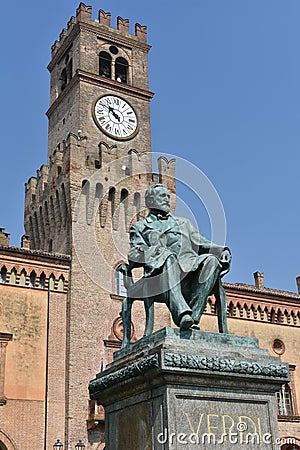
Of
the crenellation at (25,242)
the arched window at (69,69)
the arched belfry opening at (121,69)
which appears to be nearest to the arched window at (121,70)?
the arched belfry opening at (121,69)

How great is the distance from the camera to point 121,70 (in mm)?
37625

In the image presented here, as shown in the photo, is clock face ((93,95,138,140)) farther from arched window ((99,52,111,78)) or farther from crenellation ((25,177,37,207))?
crenellation ((25,177,37,207))

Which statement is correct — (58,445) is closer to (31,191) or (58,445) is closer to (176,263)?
(31,191)

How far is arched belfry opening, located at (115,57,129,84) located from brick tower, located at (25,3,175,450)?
0.07m

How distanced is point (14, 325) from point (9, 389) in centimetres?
260

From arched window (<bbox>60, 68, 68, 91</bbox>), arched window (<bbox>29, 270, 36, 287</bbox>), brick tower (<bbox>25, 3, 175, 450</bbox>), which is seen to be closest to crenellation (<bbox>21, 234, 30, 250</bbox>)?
brick tower (<bbox>25, 3, 175, 450</bbox>)

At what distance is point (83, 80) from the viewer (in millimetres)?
34844

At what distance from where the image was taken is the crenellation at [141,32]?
129 feet

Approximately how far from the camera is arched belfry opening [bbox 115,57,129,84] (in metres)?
37.3

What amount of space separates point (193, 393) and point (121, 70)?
33388mm

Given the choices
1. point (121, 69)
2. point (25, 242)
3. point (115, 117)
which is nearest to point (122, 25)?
point (121, 69)

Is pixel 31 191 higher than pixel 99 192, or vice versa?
pixel 31 191

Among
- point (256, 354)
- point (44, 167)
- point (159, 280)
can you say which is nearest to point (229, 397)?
point (256, 354)

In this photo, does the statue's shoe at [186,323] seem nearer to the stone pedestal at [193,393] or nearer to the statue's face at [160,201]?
the stone pedestal at [193,393]
